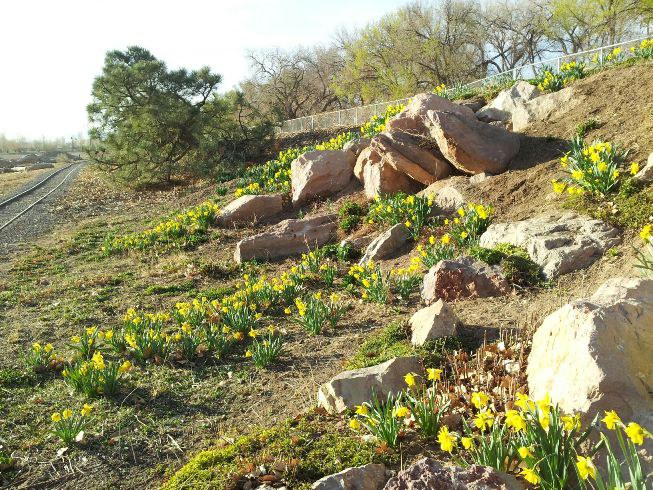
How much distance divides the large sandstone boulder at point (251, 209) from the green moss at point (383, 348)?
7429 mm

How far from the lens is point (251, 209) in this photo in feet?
41.2

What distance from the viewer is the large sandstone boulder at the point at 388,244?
8391mm

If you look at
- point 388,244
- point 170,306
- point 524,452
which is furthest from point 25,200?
point 524,452

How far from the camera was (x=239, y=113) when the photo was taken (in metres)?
22.0

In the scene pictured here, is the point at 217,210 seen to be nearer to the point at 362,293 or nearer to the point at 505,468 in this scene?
the point at 362,293

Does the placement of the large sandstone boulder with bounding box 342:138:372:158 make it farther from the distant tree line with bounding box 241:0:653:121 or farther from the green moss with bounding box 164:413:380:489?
the distant tree line with bounding box 241:0:653:121

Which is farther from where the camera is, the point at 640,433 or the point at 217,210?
A: the point at 217,210

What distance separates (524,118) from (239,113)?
46.2ft

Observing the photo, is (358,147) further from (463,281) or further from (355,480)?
(355,480)

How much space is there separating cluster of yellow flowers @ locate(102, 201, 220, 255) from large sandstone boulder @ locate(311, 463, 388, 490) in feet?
31.2

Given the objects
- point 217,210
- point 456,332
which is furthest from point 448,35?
point 456,332

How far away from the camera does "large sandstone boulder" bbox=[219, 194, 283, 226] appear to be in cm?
1252

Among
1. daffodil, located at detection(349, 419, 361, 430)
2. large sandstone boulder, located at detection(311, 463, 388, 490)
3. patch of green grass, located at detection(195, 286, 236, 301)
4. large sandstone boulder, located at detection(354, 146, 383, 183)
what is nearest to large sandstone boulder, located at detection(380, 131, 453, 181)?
large sandstone boulder, located at detection(354, 146, 383, 183)

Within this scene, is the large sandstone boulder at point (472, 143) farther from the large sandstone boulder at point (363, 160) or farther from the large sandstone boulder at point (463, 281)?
the large sandstone boulder at point (463, 281)
